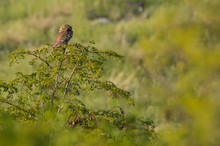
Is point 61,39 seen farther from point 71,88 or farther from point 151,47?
point 151,47

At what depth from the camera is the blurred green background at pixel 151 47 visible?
6.77 metres

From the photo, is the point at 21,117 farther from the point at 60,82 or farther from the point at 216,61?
the point at 216,61

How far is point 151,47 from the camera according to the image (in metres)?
8.24

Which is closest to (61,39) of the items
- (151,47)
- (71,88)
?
(71,88)

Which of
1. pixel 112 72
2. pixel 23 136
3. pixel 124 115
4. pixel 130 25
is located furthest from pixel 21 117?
pixel 130 25

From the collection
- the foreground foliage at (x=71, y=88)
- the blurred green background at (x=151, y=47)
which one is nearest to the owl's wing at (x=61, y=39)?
the foreground foliage at (x=71, y=88)

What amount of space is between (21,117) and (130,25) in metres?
39.1

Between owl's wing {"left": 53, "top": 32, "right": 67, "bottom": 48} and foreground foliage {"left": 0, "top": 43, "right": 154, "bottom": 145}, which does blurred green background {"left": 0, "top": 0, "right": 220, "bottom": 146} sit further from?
owl's wing {"left": 53, "top": 32, "right": 67, "bottom": 48}

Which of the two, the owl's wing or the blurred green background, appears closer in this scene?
the blurred green background

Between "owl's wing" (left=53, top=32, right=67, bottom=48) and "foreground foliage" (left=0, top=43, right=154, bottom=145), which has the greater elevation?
"owl's wing" (left=53, top=32, right=67, bottom=48)

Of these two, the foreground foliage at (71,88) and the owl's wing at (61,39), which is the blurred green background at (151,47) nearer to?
the foreground foliage at (71,88)

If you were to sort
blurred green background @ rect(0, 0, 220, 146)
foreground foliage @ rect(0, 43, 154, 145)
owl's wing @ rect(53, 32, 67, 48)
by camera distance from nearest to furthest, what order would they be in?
blurred green background @ rect(0, 0, 220, 146) → foreground foliage @ rect(0, 43, 154, 145) → owl's wing @ rect(53, 32, 67, 48)

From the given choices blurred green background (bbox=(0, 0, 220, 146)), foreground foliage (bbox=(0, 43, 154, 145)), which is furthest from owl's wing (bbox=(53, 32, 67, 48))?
blurred green background (bbox=(0, 0, 220, 146))

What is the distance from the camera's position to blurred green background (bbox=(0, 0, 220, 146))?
677cm
